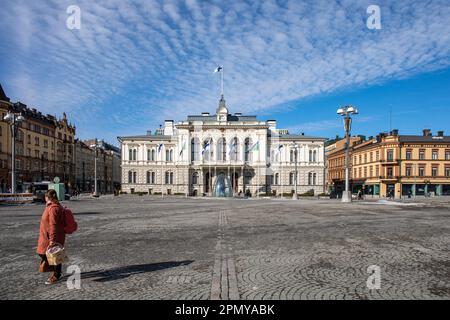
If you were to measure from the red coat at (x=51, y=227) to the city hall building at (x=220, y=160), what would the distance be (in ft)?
208

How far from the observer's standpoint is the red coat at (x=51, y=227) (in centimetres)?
649

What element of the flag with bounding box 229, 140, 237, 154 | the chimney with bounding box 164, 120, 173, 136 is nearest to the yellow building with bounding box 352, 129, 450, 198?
the flag with bounding box 229, 140, 237, 154

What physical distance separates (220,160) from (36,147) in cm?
3942

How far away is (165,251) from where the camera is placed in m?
9.54

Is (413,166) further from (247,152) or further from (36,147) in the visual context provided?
(36,147)

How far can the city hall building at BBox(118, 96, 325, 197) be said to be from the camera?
237 ft

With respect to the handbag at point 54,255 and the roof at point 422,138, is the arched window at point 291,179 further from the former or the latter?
the handbag at point 54,255

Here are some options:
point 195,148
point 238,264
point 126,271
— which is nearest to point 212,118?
point 195,148

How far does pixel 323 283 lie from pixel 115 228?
10483 mm

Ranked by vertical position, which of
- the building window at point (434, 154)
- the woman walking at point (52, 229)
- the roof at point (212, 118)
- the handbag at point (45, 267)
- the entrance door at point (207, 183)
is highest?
the roof at point (212, 118)

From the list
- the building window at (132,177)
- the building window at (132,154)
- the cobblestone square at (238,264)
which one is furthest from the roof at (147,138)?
the cobblestone square at (238,264)

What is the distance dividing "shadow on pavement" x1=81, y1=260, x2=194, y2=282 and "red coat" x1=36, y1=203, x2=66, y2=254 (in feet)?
3.27
